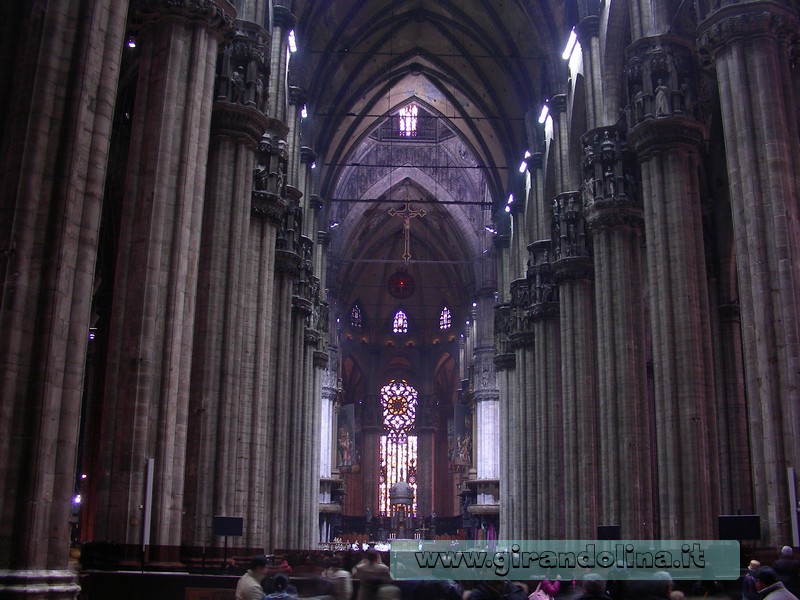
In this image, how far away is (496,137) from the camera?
4784cm

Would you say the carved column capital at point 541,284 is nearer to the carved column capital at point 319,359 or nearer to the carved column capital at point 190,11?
the carved column capital at point 319,359

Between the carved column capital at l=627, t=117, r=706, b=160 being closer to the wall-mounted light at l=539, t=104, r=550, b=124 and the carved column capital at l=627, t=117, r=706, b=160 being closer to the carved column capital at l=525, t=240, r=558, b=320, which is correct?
the carved column capital at l=525, t=240, r=558, b=320

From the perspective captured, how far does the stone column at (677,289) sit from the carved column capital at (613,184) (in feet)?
10.5

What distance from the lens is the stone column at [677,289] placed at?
20000 millimetres

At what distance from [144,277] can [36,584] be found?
22.0 feet

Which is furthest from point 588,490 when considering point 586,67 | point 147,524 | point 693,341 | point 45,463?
point 45,463

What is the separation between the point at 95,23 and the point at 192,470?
35.8ft

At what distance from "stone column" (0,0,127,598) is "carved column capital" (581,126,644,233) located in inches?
664

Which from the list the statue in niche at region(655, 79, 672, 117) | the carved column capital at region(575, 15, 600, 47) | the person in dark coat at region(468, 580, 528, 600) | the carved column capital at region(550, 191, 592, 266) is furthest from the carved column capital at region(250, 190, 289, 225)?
the person in dark coat at region(468, 580, 528, 600)

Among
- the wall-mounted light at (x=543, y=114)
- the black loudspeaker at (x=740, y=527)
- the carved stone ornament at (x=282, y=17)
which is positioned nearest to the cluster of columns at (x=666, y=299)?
the black loudspeaker at (x=740, y=527)

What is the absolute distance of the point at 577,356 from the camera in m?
30.8

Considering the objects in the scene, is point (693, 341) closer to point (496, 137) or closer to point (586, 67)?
point (586, 67)

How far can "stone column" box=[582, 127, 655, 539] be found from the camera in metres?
24.4

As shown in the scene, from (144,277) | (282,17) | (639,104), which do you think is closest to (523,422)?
(282,17)
